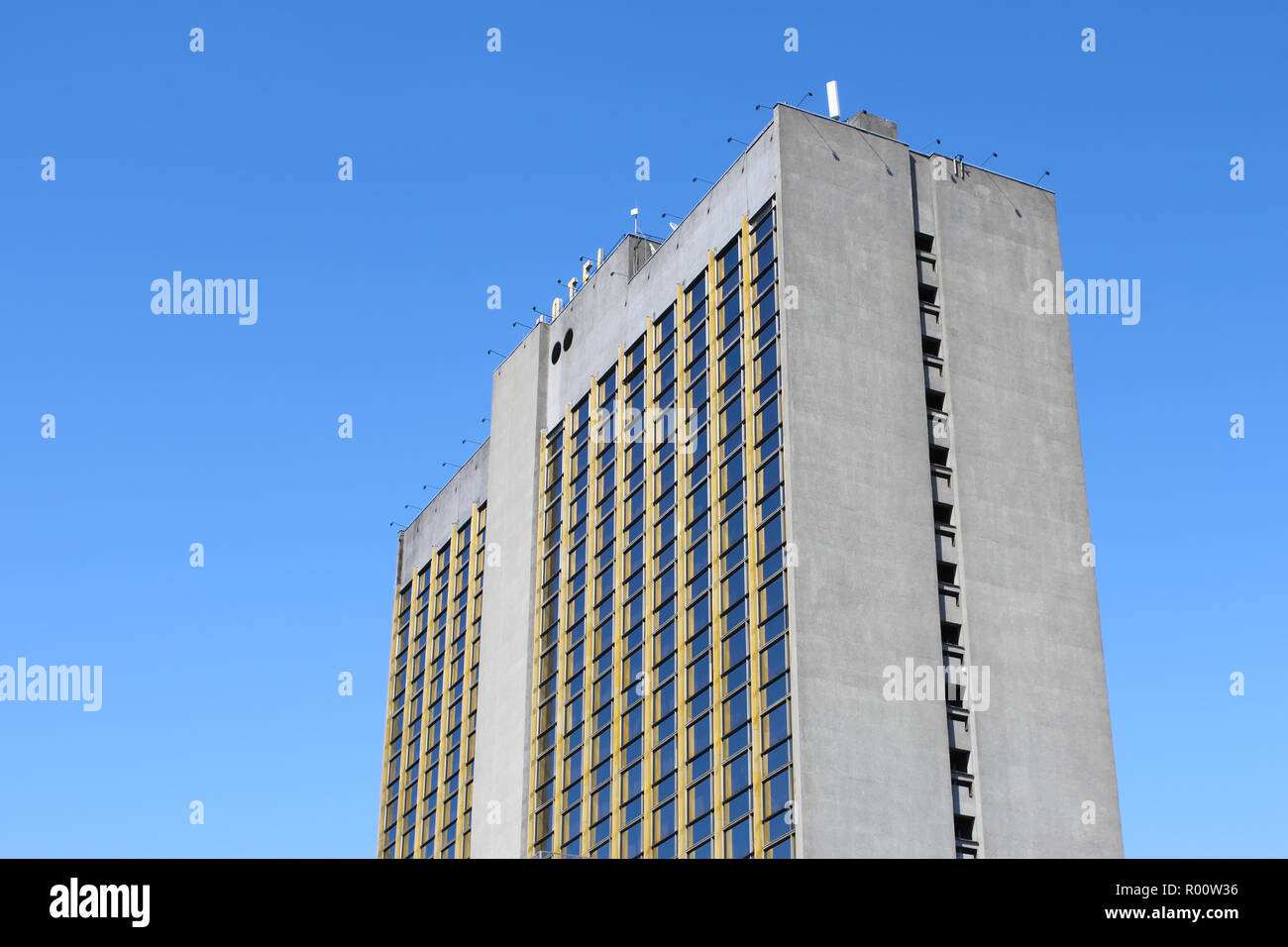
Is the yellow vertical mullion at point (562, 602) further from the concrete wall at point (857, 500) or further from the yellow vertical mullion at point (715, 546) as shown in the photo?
the concrete wall at point (857, 500)

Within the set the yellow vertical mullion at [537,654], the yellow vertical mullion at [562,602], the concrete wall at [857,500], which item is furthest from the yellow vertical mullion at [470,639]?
the concrete wall at [857,500]

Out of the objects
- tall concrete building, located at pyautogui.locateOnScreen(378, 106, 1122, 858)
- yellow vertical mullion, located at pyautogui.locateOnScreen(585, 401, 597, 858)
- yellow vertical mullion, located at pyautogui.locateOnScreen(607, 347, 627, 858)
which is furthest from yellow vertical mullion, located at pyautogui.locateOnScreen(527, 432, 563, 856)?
yellow vertical mullion, located at pyautogui.locateOnScreen(607, 347, 627, 858)

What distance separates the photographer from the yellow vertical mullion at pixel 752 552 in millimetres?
71938

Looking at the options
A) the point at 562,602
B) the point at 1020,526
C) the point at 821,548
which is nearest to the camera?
the point at 821,548

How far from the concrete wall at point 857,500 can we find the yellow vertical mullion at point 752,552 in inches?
134

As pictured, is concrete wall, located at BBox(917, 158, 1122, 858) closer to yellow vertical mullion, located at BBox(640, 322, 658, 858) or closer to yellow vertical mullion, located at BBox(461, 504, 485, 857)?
yellow vertical mullion, located at BBox(640, 322, 658, 858)

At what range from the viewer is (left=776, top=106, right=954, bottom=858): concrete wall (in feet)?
229

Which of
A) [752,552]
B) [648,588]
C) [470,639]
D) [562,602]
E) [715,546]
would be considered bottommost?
[752,552]

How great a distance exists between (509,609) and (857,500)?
1410 inches

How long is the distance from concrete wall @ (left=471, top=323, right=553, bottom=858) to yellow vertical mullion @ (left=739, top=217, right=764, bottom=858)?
2684cm

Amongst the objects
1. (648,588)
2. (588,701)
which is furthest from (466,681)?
(648,588)

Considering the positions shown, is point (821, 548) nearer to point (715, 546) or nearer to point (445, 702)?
point (715, 546)

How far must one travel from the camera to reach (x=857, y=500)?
250ft

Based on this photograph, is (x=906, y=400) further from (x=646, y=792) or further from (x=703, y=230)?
(x=646, y=792)
